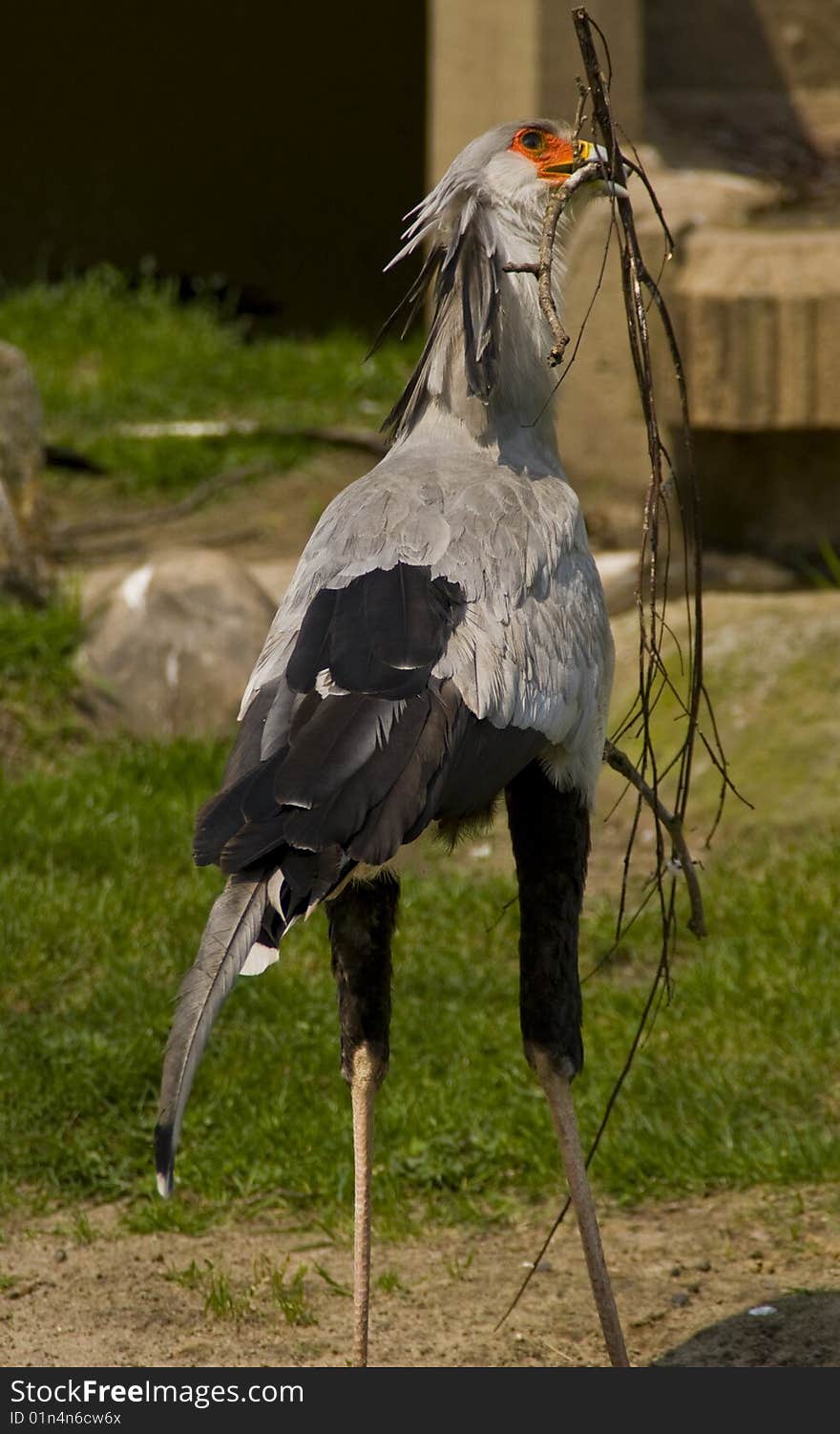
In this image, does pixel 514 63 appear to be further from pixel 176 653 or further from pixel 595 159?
pixel 595 159

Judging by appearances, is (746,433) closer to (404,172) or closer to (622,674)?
(622,674)

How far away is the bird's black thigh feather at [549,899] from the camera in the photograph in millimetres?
3451

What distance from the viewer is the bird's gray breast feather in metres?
3.19

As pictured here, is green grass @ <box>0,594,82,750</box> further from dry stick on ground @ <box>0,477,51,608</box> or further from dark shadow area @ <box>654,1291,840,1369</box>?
dark shadow area @ <box>654,1291,840,1369</box>

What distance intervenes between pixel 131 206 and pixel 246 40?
4.03 ft

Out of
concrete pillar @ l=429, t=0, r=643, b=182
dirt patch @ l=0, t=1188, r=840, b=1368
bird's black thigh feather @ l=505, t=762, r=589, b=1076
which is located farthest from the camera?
concrete pillar @ l=429, t=0, r=643, b=182

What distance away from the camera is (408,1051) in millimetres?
4781

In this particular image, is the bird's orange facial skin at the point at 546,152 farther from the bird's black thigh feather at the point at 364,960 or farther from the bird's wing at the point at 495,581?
the bird's black thigh feather at the point at 364,960

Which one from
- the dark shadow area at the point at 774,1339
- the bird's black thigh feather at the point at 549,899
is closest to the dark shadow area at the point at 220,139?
the bird's black thigh feather at the point at 549,899

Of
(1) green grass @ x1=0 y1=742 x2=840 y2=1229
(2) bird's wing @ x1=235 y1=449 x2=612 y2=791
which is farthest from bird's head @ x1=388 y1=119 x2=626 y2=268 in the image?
(1) green grass @ x1=0 y1=742 x2=840 y2=1229

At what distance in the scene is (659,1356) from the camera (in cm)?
369

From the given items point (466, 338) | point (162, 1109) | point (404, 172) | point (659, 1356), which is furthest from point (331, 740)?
point (404, 172)

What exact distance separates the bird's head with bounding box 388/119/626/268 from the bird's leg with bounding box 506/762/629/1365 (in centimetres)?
103

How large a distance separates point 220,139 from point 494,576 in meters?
9.45
